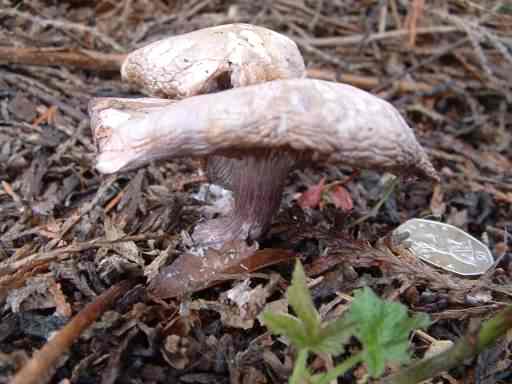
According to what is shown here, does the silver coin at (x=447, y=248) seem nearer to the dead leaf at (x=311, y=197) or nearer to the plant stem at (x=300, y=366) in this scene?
the dead leaf at (x=311, y=197)

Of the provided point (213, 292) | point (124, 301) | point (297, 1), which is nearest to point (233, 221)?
point (213, 292)

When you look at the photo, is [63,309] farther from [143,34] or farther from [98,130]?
[143,34]

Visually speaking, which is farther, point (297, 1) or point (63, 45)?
point (297, 1)

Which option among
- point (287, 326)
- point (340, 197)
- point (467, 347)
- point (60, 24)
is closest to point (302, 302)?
point (287, 326)

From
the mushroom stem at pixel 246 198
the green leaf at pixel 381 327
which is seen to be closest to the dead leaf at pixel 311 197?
the mushroom stem at pixel 246 198

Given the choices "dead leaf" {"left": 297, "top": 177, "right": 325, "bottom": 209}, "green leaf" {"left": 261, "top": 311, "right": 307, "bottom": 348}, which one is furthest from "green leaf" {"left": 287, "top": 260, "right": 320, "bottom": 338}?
"dead leaf" {"left": 297, "top": 177, "right": 325, "bottom": 209}
